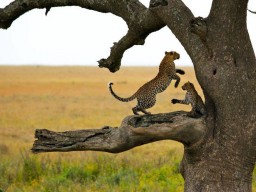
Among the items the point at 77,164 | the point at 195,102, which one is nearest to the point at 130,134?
the point at 195,102

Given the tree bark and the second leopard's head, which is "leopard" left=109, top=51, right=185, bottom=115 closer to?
the second leopard's head

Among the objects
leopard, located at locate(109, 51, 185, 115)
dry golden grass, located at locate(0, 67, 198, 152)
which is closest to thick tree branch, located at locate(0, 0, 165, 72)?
leopard, located at locate(109, 51, 185, 115)

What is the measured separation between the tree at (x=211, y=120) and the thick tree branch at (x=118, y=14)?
1.40 feet

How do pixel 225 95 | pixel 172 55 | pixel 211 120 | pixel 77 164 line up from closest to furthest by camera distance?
1. pixel 225 95
2. pixel 211 120
3. pixel 172 55
4. pixel 77 164

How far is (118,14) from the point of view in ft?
25.6

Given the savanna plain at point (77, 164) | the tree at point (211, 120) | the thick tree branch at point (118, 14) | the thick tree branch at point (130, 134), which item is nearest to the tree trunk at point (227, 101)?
the tree at point (211, 120)

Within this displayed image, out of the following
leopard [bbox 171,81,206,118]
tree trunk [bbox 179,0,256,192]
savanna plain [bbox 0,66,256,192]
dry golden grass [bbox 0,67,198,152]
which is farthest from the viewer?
dry golden grass [bbox 0,67,198,152]

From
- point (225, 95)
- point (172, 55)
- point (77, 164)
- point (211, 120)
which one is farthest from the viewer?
point (77, 164)

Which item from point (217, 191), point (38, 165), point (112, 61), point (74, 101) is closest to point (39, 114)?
point (74, 101)

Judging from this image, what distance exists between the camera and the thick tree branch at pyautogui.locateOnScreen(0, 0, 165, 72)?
7.55m

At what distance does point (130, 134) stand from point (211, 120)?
3.02 feet

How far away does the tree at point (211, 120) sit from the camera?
672 centimetres

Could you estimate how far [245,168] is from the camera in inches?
274

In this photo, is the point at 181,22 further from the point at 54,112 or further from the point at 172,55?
the point at 54,112
